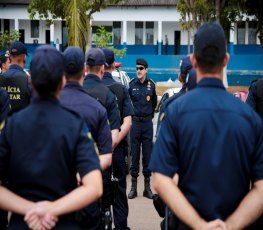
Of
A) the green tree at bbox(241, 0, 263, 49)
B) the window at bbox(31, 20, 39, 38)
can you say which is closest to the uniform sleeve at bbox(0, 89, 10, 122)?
the green tree at bbox(241, 0, 263, 49)

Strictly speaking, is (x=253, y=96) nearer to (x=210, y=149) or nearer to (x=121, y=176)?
(x=121, y=176)

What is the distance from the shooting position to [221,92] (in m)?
3.62

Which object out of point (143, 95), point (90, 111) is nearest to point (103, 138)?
point (90, 111)

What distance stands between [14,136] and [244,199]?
1369 mm

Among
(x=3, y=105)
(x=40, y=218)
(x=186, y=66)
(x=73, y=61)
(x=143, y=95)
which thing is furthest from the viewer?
(x=143, y=95)

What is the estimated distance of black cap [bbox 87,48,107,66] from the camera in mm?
5535

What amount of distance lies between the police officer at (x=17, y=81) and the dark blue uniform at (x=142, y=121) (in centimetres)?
280

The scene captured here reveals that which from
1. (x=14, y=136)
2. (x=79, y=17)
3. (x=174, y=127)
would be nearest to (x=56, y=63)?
(x=14, y=136)

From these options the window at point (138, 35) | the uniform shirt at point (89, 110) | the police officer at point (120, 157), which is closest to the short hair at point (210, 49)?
the uniform shirt at point (89, 110)

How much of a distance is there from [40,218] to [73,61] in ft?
5.06

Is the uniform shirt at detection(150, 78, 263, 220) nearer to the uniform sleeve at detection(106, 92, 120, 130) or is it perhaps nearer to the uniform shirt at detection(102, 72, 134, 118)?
the uniform sleeve at detection(106, 92, 120, 130)

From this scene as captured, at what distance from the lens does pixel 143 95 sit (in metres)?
10.4

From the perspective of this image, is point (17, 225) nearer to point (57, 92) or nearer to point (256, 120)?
point (57, 92)

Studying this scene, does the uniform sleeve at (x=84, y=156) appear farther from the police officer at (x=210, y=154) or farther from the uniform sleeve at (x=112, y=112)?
the uniform sleeve at (x=112, y=112)
